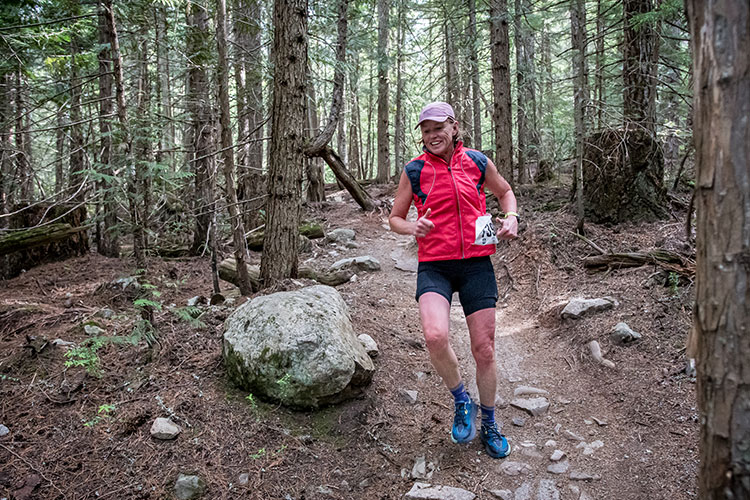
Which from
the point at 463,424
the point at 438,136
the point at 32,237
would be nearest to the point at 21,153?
the point at 32,237

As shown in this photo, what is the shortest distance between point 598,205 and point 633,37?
3.16 metres

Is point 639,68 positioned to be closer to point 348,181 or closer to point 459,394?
point 459,394

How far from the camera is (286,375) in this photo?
12.8 feet

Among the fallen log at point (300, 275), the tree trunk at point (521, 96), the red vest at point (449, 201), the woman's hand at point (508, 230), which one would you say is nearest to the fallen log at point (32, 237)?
the fallen log at point (300, 275)

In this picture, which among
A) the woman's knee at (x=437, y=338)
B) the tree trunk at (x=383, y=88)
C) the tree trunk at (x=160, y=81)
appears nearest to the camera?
the woman's knee at (x=437, y=338)

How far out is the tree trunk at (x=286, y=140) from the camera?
5.36 meters

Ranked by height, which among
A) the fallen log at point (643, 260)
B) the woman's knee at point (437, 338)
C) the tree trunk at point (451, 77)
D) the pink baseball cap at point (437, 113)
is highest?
the tree trunk at point (451, 77)

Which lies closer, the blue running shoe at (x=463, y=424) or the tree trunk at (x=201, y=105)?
the blue running shoe at (x=463, y=424)

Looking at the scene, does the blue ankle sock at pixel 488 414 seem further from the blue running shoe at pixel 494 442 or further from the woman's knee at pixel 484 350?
the woman's knee at pixel 484 350

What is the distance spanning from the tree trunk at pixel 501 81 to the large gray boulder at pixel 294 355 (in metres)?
7.22

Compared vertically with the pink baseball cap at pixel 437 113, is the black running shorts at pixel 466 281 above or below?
below

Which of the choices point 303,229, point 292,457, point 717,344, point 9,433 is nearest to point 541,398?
point 292,457

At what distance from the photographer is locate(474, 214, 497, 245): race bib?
348 centimetres

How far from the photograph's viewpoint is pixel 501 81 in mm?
9984
